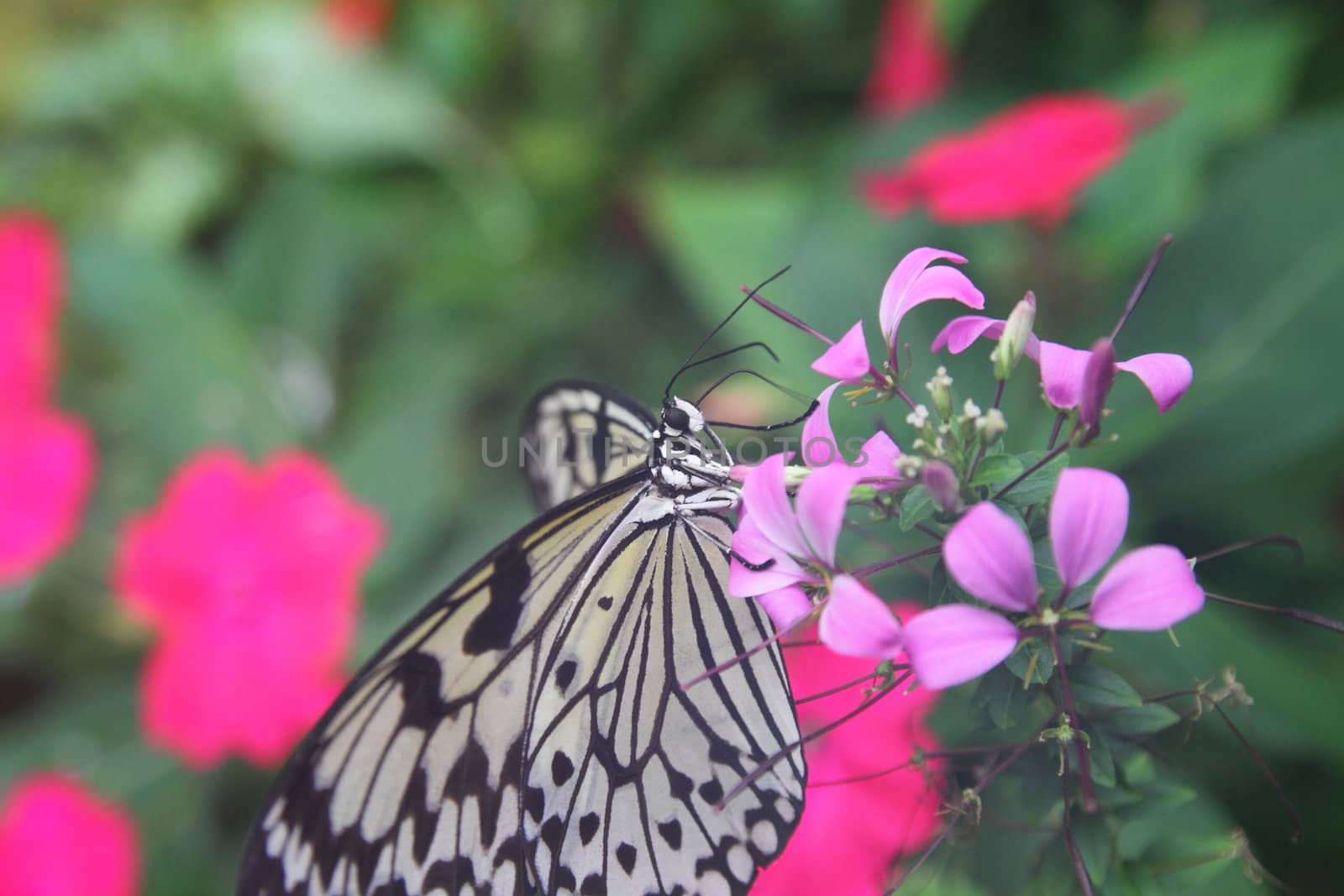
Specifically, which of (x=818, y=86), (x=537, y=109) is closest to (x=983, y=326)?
(x=818, y=86)

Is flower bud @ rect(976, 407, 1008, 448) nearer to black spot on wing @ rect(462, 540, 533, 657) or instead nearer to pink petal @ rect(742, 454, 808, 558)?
pink petal @ rect(742, 454, 808, 558)

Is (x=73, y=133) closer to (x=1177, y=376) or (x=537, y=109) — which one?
(x=537, y=109)

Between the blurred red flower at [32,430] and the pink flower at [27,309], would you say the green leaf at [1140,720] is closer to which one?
the blurred red flower at [32,430]

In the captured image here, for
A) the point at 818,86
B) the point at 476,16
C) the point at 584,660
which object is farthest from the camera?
the point at 476,16

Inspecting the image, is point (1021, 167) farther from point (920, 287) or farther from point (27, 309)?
point (27, 309)

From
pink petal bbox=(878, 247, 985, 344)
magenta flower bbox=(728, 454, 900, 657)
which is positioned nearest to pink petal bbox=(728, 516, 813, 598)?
magenta flower bbox=(728, 454, 900, 657)

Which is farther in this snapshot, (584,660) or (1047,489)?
(584,660)
